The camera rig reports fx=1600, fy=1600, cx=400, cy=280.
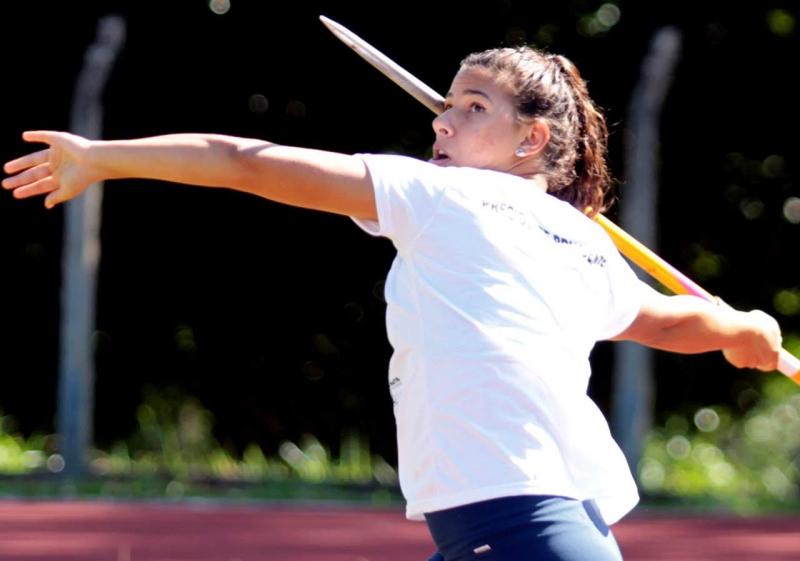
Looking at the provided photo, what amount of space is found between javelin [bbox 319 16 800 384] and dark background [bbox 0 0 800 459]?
495cm

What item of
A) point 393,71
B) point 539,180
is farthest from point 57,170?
point 393,71

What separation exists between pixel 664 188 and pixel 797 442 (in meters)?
1.61

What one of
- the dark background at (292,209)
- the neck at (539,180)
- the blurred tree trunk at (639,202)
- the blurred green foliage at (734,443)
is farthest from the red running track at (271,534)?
the neck at (539,180)

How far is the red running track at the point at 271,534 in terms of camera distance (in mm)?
5566

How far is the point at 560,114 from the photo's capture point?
2.92 m

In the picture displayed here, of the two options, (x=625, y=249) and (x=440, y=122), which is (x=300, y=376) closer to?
(x=625, y=249)

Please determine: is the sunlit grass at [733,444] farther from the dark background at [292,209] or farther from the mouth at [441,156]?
the mouth at [441,156]

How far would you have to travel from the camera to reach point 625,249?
11.3ft

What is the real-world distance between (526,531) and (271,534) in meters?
Result: 3.73

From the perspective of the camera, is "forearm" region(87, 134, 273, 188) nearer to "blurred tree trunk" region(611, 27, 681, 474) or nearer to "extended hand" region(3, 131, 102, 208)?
"extended hand" region(3, 131, 102, 208)

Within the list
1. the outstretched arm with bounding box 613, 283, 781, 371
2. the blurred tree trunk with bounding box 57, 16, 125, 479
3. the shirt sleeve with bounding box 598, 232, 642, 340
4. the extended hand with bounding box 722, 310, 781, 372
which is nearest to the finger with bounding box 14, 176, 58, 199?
the shirt sleeve with bounding box 598, 232, 642, 340

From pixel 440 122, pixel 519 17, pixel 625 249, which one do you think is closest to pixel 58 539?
pixel 625 249

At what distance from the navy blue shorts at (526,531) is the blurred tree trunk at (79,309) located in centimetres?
518

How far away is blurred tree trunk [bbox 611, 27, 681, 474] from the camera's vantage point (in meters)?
7.24
